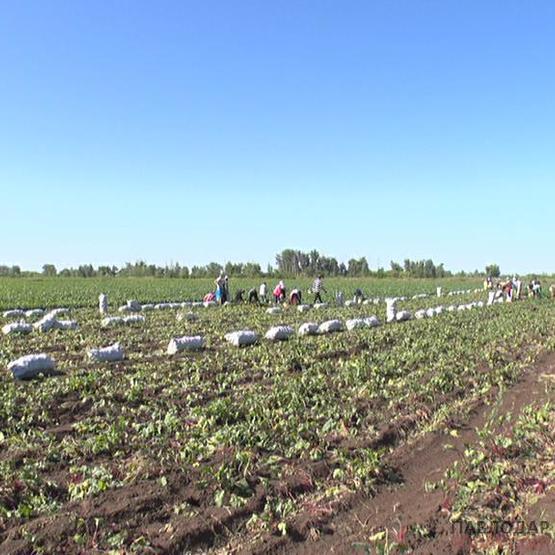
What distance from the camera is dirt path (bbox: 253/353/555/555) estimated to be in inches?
177

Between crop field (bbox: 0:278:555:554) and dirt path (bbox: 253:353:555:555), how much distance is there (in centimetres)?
4

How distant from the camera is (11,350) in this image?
42.0ft

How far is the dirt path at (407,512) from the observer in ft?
14.8

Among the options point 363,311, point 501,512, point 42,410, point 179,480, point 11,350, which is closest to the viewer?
point 501,512

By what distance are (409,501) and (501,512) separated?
844 millimetres

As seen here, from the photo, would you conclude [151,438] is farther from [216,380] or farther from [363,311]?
[363,311]

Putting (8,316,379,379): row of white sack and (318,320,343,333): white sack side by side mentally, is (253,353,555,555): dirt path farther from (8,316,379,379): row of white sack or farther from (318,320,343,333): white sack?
(318,320,343,333): white sack

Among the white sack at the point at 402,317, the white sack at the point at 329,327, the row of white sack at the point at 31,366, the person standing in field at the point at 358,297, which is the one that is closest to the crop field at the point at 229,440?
the row of white sack at the point at 31,366

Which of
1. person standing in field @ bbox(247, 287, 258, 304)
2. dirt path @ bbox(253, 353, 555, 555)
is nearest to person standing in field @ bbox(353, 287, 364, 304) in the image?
person standing in field @ bbox(247, 287, 258, 304)

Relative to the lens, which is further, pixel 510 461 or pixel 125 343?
pixel 125 343

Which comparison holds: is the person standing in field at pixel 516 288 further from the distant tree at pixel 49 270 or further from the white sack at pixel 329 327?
the distant tree at pixel 49 270

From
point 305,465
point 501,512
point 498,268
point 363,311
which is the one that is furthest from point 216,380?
point 498,268

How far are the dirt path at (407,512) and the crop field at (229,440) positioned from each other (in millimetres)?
37

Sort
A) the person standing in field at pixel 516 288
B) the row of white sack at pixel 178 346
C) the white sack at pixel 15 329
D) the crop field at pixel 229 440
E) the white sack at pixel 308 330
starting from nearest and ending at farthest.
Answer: the crop field at pixel 229 440 < the row of white sack at pixel 178 346 < the white sack at pixel 15 329 < the white sack at pixel 308 330 < the person standing in field at pixel 516 288
